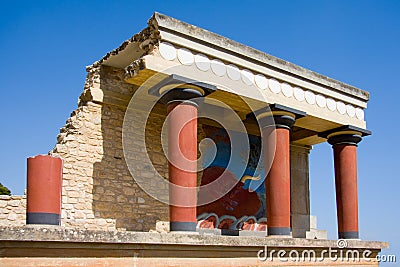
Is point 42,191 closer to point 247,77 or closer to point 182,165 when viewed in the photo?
point 182,165

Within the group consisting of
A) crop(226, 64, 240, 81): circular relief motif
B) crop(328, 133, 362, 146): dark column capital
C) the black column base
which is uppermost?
crop(226, 64, 240, 81): circular relief motif

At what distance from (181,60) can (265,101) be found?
2.15 meters

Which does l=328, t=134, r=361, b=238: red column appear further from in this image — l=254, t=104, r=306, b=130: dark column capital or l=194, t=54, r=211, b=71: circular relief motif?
l=194, t=54, r=211, b=71: circular relief motif

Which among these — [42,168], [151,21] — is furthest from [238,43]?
[42,168]

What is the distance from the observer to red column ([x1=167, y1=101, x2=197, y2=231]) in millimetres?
8039

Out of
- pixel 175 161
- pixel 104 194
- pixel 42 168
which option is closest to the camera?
pixel 42 168

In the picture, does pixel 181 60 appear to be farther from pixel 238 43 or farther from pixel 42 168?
pixel 42 168

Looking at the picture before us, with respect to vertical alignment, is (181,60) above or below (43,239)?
above

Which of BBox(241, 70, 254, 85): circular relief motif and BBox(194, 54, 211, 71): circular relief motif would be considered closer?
BBox(194, 54, 211, 71): circular relief motif

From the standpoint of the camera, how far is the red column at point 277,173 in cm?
963

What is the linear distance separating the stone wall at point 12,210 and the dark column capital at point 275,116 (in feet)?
15.9

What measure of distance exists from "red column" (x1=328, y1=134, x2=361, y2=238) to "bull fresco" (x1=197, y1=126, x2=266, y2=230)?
1.84 meters

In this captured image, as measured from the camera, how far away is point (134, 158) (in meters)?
10.1

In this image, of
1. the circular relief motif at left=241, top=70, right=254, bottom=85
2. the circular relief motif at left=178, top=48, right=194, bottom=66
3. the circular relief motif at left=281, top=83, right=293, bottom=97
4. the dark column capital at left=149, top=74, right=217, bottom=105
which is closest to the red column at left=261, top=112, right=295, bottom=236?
the circular relief motif at left=281, top=83, right=293, bottom=97
